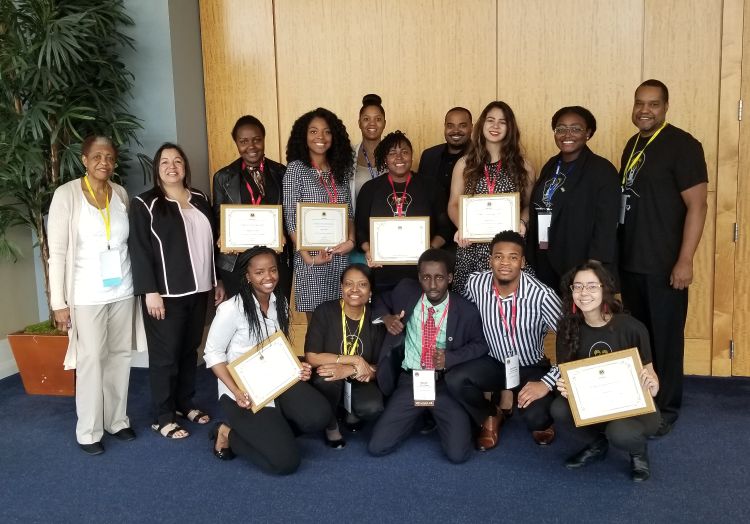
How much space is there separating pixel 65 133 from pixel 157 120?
684 mm

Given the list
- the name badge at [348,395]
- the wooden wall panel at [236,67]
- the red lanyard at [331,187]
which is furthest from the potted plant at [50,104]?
the name badge at [348,395]

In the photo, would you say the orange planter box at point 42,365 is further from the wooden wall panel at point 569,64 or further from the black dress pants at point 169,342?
the wooden wall panel at point 569,64

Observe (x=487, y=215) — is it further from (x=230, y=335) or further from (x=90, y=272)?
(x=90, y=272)

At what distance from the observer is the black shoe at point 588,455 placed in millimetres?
3107

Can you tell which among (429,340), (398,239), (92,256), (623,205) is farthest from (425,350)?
(92,256)

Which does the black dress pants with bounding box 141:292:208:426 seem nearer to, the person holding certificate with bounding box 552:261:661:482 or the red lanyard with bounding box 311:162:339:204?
the red lanyard with bounding box 311:162:339:204

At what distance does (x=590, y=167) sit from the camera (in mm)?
3490

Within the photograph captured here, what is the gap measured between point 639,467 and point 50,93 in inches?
162

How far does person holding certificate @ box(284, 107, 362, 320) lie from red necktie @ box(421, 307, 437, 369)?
735mm

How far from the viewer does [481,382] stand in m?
3.39

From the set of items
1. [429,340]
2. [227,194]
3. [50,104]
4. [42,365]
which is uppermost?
[50,104]

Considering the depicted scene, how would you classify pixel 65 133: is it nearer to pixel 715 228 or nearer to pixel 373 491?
pixel 373 491

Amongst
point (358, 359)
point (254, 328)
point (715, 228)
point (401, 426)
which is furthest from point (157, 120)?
point (715, 228)

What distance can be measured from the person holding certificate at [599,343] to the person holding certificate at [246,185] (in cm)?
179
